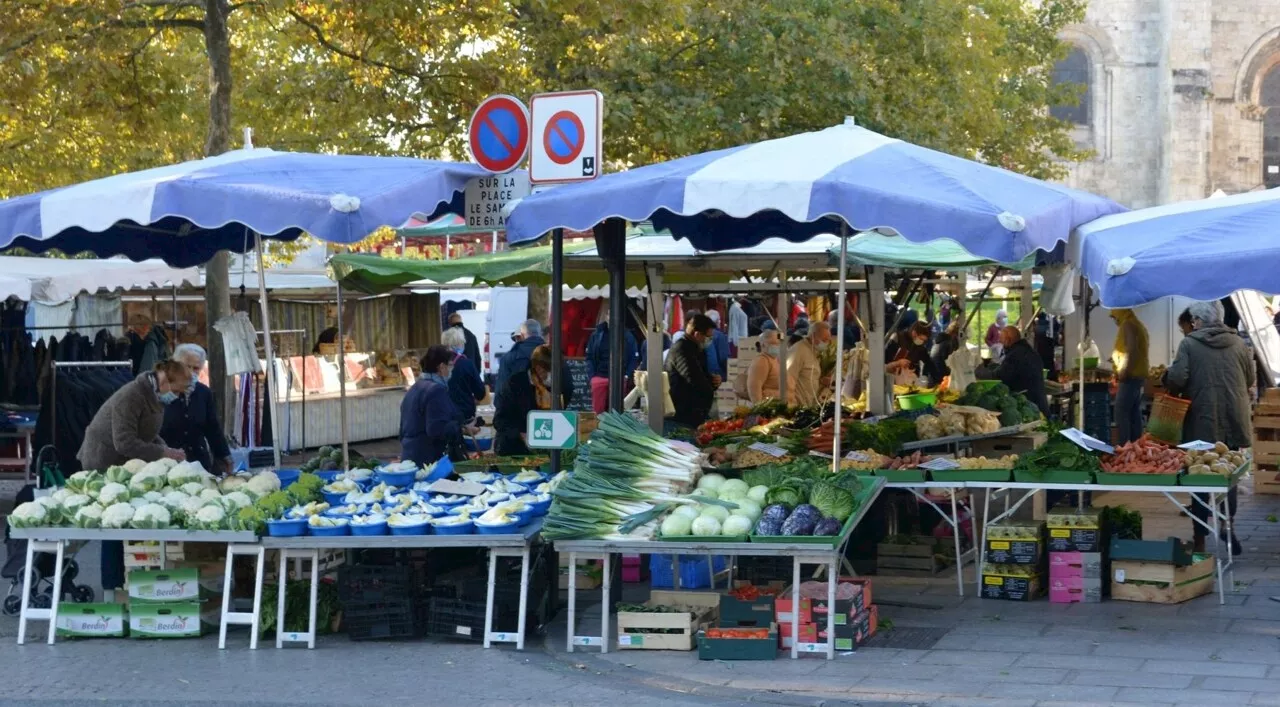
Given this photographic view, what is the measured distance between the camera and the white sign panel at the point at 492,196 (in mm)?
9570

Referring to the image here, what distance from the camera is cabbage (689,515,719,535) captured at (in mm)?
8070

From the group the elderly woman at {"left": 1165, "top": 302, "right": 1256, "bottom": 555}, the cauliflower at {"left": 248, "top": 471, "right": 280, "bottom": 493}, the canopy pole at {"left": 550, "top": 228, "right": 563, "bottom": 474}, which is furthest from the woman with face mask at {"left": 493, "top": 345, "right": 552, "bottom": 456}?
the elderly woman at {"left": 1165, "top": 302, "right": 1256, "bottom": 555}

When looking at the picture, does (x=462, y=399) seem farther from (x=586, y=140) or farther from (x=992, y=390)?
(x=586, y=140)

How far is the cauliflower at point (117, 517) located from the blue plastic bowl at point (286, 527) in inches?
32.1

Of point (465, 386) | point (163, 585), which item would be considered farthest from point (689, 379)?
point (163, 585)

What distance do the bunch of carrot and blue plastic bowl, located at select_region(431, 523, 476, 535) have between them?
156 inches

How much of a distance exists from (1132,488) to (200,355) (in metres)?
6.14

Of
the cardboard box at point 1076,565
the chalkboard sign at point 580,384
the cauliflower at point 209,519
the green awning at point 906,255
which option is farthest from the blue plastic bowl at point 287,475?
the chalkboard sign at point 580,384

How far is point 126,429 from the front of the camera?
980cm

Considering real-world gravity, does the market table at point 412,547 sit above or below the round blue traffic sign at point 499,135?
below

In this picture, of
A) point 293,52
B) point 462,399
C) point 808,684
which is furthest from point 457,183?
point 293,52

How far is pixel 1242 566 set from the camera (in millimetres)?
10867

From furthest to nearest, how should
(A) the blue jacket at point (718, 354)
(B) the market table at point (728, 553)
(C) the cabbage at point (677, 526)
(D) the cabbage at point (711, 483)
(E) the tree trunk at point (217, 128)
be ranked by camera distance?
1. (A) the blue jacket at point (718, 354)
2. (E) the tree trunk at point (217, 128)
3. (D) the cabbage at point (711, 483)
4. (C) the cabbage at point (677, 526)
5. (B) the market table at point (728, 553)

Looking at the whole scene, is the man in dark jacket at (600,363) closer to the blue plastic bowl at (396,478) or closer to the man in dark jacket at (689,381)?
the man in dark jacket at (689,381)
